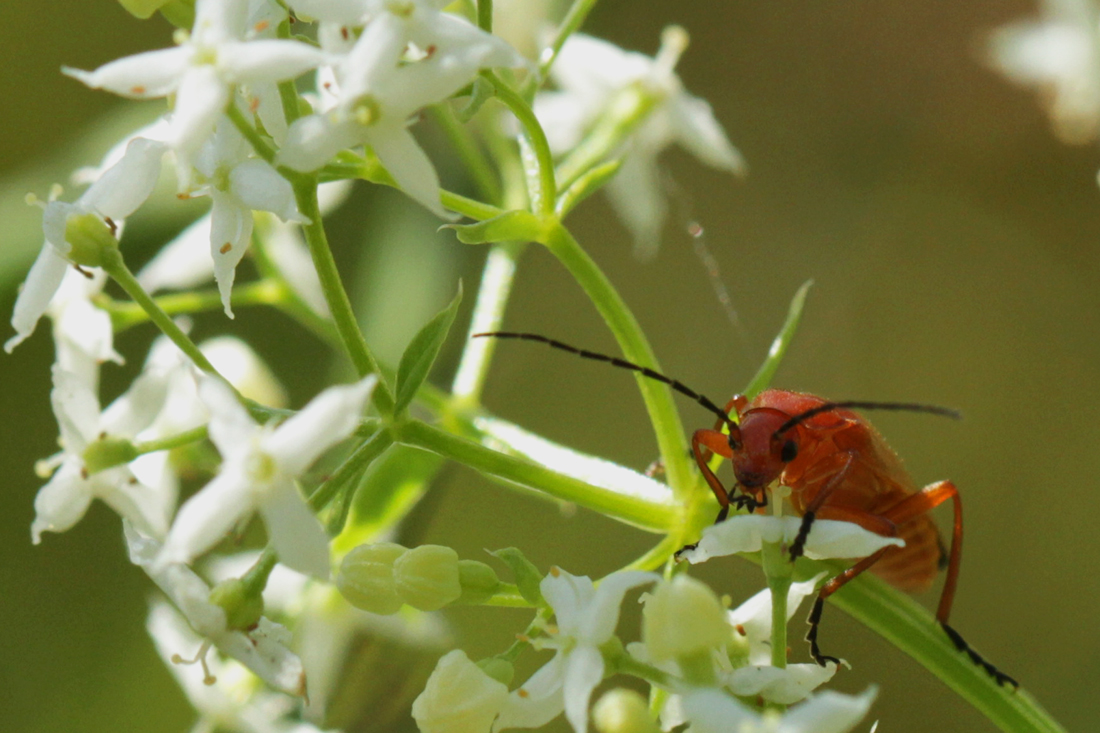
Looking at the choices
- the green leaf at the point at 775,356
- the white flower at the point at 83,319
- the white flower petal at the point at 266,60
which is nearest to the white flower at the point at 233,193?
the white flower petal at the point at 266,60

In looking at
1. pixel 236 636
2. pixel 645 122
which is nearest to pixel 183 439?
pixel 236 636

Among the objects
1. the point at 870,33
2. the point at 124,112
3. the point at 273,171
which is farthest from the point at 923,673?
the point at 273,171

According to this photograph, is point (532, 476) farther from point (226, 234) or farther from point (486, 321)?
point (486, 321)

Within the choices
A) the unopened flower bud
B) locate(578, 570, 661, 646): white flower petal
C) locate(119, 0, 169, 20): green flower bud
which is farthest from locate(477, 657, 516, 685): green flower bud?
locate(119, 0, 169, 20): green flower bud

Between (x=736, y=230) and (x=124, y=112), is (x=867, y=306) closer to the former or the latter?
(x=736, y=230)

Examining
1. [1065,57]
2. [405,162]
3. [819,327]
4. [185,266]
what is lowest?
[819,327]

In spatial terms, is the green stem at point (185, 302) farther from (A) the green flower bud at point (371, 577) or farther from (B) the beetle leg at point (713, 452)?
(B) the beetle leg at point (713, 452)
